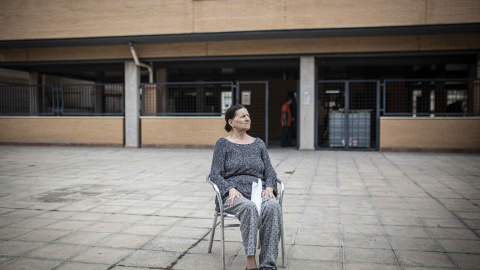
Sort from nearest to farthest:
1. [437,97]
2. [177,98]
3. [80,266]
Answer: [80,266] → [437,97] → [177,98]

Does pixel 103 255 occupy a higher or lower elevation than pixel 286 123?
lower

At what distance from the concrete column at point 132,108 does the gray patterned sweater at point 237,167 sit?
11780 millimetres

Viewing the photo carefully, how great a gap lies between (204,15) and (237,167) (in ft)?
33.7

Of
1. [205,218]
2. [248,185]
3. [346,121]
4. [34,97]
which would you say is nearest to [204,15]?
[346,121]

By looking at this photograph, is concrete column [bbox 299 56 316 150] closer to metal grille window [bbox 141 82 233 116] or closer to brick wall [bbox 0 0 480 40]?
brick wall [bbox 0 0 480 40]

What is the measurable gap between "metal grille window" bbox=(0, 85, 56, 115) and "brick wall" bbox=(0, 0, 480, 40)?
2381 mm

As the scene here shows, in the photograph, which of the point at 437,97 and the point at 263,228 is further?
the point at 437,97

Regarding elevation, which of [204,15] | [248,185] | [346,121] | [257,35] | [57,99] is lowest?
[248,185]

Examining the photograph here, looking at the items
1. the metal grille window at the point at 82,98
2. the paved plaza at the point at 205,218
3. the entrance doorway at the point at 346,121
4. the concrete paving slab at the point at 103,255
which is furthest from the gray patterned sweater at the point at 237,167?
the metal grille window at the point at 82,98

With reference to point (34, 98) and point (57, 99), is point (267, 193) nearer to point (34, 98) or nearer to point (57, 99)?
point (57, 99)

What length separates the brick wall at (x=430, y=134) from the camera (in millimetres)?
12766

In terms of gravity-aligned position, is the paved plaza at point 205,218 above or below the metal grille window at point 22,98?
below

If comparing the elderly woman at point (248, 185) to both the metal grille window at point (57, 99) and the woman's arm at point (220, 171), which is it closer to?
the woman's arm at point (220, 171)

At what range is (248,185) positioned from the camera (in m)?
3.56
